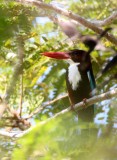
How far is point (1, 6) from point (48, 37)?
1389mm

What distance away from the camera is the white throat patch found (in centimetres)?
298

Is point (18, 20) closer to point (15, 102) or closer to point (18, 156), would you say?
point (18, 156)

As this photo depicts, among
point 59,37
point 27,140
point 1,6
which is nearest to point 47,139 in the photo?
point 27,140

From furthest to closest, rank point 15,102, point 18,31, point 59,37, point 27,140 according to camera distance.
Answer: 1. point 15,102
2. point 59,37
3. point 18,31
4. point 27,140

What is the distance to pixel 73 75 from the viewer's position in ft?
10.1

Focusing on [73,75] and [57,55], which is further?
[73,75]

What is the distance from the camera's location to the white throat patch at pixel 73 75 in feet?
9.77

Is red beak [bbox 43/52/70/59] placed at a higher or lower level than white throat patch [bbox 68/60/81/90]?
higher

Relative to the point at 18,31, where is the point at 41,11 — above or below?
above

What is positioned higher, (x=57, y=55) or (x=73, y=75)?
(x=57, y=55)

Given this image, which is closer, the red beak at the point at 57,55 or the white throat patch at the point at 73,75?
the red beak at the point at 57,55

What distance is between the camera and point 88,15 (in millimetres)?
2846

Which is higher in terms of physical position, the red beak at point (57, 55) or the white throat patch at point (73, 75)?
the red beak at point (57, 55)

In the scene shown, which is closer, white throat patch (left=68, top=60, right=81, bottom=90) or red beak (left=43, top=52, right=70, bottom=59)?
red beak (left=43, top=52, right=70, bottom=59)
